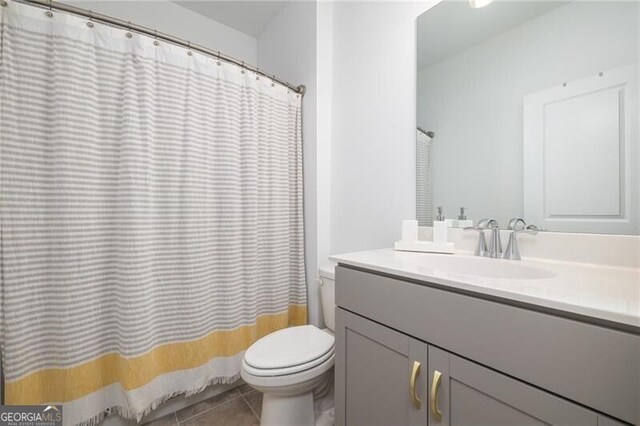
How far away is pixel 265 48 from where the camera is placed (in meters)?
2.17

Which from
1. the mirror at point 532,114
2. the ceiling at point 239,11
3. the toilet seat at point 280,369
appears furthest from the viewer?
the ceiling at point 239,11

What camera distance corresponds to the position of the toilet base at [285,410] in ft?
3.65

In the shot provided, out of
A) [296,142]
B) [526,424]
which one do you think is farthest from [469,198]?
[296,142]

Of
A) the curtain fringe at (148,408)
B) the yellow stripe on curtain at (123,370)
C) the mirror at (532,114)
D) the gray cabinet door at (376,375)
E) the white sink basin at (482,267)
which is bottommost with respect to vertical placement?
the curtain fringe at (148,408)

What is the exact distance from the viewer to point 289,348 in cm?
117

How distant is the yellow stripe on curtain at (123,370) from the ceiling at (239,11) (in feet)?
7.22

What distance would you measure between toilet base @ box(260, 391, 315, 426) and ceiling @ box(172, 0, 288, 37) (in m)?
2.44

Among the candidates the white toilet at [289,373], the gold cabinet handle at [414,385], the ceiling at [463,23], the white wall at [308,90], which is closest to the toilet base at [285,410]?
the white toilet at [289,373]

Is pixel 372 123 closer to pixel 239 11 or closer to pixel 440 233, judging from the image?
pixel 440 233

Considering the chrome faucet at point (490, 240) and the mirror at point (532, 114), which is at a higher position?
the mirror at point (532, 114)

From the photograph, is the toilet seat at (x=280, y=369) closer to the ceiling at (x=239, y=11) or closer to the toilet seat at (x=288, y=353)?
the toilet seat at (x=288, y=353)

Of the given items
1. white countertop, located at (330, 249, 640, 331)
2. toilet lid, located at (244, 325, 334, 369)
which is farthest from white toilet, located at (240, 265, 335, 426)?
white countertop, located at (330, 249, 640, 331)

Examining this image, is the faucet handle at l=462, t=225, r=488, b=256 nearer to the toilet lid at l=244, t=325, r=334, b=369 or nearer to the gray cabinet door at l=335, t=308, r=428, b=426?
the gray cabinet door at l=335, t=308, r=428, b=426

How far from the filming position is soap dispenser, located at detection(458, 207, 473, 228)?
1107 mm
